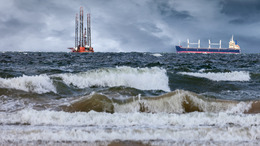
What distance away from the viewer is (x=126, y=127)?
2805 mm

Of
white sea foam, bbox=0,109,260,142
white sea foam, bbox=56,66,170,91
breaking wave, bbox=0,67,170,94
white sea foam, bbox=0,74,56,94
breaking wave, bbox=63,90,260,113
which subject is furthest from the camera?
white sea foam, bbox=56,66,170,91

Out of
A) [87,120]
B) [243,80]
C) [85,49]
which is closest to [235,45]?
[85,49]

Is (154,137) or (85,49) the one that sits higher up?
(85,49)

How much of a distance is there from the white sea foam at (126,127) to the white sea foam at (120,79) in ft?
12.3

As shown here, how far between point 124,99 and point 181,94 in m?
1.19

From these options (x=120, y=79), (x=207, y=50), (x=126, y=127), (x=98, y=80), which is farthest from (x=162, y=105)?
(x=207, y=50)

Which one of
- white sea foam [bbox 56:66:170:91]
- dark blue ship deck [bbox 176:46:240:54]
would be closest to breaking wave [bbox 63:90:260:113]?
white sea foam [bbox 56:66:170:91]

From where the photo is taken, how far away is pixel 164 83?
7.72 metres

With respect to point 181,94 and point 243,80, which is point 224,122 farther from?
point 243,80

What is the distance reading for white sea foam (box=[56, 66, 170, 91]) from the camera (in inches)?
279

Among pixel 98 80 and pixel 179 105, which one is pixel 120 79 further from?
pixel 179 105

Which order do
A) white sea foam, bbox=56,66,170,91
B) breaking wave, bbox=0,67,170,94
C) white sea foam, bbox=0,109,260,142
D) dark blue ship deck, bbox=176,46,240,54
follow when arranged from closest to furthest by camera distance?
white sea foam, bbox=0,109,260,142
breaking wave, bbox=0,67,170,94
white sea foam, bbox=56,66,170,91
dark blue ship deck, bbox=176,46,240,54

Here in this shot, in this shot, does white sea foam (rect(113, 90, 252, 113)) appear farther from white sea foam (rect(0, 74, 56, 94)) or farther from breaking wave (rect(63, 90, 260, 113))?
white sea foam (rect(0, 74, 56, 94))

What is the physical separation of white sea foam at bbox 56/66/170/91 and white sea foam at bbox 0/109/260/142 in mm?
3755
